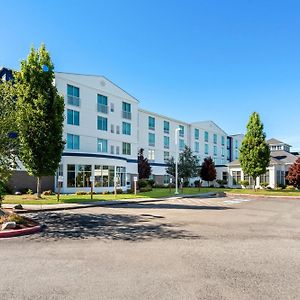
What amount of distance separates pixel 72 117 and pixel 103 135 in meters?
5.69

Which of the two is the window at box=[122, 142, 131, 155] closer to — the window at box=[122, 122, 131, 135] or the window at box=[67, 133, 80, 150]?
the window at box=[122, 122, 131, 135]

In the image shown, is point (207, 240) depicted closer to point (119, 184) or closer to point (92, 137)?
point (119, 184)

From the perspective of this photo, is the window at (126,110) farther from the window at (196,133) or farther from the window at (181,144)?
the window at (196,133)

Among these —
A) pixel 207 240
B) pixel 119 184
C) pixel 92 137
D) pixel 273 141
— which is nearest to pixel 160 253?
pixel 207 240

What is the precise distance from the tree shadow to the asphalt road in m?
0.04

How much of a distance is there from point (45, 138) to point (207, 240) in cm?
1701

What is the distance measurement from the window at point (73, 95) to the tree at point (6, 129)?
23041 millimetres

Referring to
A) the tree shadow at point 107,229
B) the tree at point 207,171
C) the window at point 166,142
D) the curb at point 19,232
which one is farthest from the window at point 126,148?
the curb at point 19,232

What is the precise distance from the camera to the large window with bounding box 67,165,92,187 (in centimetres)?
3338

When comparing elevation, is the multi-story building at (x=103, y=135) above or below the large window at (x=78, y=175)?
above

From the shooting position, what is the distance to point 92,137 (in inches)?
1567

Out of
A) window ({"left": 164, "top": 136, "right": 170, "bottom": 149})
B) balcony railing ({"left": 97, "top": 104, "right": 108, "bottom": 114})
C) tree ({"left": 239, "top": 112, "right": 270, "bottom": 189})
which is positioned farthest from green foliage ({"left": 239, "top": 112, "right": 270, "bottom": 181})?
window ({"left": 164, "top": 136, "right": 170, "bottom": 149})

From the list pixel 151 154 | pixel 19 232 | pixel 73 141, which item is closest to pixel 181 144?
pixel 151 154

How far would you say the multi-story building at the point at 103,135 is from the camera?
34.3 metres
